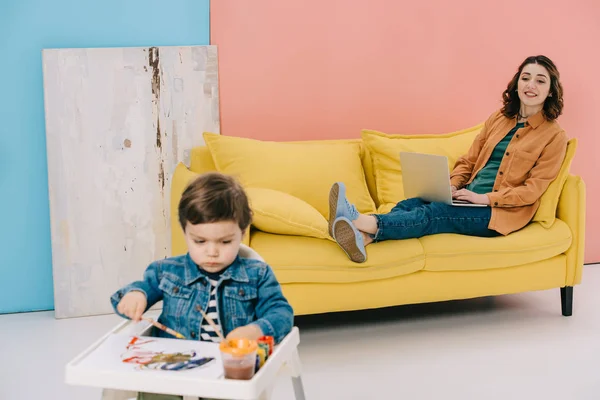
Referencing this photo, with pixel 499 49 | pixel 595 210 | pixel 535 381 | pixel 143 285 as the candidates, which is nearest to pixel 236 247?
pixel 143 285

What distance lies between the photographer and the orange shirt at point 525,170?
298cm

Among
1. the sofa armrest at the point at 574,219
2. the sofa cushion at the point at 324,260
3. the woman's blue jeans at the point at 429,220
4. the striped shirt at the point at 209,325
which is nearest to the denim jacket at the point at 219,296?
the striped shirt at the point at 209,325

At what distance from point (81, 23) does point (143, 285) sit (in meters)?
1.96

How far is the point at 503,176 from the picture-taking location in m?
3.11

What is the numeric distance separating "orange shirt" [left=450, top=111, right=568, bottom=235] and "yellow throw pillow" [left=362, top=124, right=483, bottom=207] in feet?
0.89

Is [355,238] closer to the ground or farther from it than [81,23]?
closer to the ground

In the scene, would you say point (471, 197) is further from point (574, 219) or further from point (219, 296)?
point (219, 296)

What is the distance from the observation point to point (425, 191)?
302 centimetres

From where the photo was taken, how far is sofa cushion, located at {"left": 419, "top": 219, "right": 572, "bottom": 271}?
2.86 metres

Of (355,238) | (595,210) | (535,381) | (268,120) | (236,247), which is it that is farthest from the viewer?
(595,210)

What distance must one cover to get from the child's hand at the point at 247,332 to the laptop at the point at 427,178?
1470 millimetres

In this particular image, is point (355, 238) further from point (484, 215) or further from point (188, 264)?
point (188, 264)

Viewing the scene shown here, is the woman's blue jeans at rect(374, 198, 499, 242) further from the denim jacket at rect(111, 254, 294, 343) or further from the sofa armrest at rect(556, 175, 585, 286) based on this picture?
the denim jacket at rect(111, 254, 294, 343)

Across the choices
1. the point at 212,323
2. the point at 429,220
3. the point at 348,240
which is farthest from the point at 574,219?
the point at 212,323
